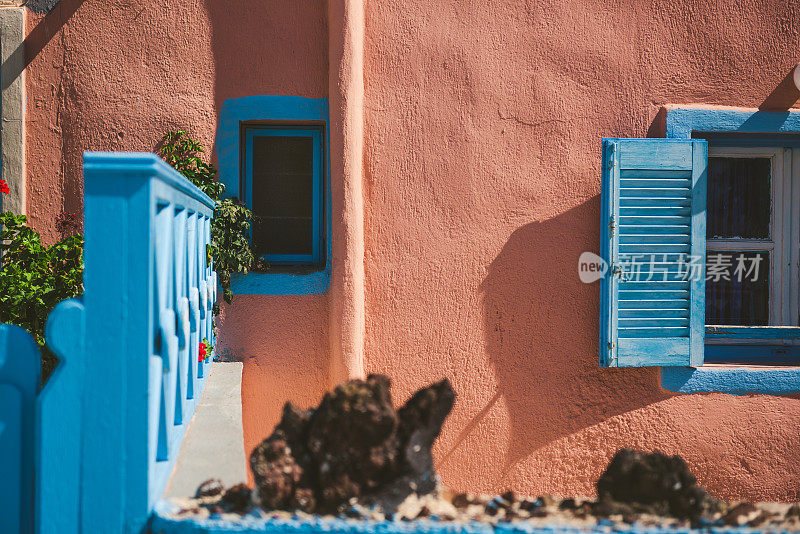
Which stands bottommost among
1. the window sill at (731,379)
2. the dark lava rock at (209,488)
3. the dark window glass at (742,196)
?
the window sill at (731,379)

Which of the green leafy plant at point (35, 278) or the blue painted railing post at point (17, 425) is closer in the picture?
the blue painted railing post at point (17, 425)

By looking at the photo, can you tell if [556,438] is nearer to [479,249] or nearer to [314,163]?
[479,249]

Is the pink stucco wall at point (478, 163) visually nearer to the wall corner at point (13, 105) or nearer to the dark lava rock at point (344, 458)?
the wall corner at point (13, 105)

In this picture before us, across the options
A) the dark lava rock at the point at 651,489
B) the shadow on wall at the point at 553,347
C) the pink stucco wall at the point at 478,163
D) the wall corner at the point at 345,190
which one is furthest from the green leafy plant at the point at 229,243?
the dark lava rock at the point at 651,489

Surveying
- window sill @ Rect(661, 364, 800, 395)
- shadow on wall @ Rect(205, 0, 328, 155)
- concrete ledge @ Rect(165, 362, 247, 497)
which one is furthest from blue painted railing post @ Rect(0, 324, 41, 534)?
window sill @ Rect(661, 364, 800, 395)

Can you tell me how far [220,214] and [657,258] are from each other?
2718 mm

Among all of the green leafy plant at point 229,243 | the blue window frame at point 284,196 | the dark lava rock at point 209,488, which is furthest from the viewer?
the blue window frame at point 284,196

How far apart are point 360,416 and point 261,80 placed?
9.34 ft

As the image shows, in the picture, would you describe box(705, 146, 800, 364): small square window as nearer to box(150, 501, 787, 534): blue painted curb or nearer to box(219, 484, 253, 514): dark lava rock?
box(150, 501, 787, 534): blue painted curb

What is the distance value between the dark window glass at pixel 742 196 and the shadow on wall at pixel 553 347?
100 cm

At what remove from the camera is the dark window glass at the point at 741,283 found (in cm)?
414

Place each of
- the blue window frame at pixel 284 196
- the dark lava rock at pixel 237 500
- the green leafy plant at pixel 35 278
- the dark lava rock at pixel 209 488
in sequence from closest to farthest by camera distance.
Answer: the dark lava rock at pixel 237 500, the dark lava rock at pixel 209 488, the green leafy plant at pixel 35 278, the blue window frame at pixel 284 196

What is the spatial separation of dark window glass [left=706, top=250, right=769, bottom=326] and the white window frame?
0.04m

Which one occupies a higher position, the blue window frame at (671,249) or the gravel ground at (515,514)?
the blue window frame at (671,249)
